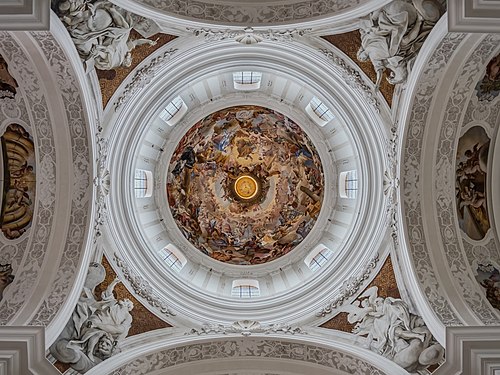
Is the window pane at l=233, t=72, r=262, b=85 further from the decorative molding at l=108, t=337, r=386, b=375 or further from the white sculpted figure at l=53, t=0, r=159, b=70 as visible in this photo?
the decorative molding at l=108, t=337, r=386, b=375

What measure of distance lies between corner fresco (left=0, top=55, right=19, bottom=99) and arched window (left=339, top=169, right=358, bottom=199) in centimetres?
943

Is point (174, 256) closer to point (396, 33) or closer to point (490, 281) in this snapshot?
point (490, 281)

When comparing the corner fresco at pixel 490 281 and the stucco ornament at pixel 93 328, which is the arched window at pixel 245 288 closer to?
the stucco ornament at pixel 93 328

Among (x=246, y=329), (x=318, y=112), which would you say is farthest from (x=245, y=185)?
(x=246, y=329)

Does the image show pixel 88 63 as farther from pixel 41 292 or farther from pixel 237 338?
pixel 237 338

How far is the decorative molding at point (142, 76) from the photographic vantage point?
12.9 metres

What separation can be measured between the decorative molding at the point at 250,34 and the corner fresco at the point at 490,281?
6913 millimetres

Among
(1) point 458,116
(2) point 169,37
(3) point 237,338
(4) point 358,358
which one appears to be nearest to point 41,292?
(3) point 237,338

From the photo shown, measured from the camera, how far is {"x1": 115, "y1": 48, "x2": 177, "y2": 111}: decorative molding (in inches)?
509

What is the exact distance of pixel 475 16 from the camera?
9.57 meters

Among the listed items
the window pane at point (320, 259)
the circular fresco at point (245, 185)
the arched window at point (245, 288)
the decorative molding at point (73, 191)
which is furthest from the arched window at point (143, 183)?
the window pane at point (320, 259)

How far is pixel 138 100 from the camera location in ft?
44.0

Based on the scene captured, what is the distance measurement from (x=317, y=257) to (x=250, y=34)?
25.2ft

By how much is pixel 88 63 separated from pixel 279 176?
886 cm
